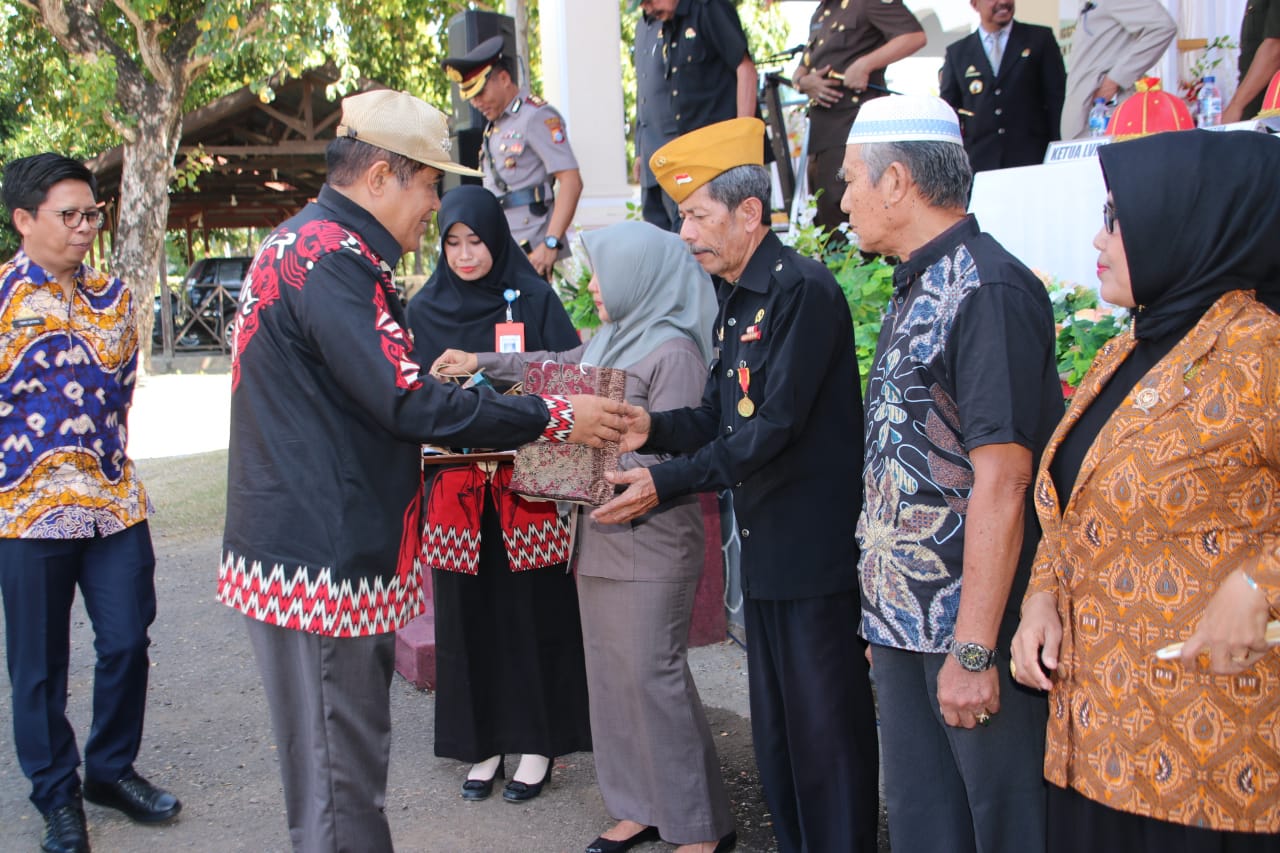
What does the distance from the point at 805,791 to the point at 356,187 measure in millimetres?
1879

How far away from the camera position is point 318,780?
8.58ft

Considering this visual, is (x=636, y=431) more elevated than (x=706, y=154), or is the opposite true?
(x=706, y=154)

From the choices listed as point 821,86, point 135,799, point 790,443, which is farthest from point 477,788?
point 821,86

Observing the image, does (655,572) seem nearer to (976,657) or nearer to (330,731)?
(330,731)

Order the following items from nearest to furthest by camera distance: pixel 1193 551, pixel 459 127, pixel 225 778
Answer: pixel 1193 551 → pixel 225 778 → pixel 459 127

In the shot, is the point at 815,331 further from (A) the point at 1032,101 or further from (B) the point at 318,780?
(A) the point at 1032,101

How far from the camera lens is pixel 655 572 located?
3473 mm

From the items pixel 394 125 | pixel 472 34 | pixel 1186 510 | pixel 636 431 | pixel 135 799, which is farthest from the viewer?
pixel 472 34

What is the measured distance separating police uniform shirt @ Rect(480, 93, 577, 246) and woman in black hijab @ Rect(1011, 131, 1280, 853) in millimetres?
4377

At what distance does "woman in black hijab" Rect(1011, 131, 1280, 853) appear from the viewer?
1.86m

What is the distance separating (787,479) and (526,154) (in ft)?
12.4

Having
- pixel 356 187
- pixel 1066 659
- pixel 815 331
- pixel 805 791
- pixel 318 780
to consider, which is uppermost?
pixel 356 187

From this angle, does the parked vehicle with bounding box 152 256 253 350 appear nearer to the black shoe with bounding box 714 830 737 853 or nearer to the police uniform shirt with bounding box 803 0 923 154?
the police uniform shirt with bounding box 803 0 923 154

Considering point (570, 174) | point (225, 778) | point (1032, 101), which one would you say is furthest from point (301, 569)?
point (1032, 101)
